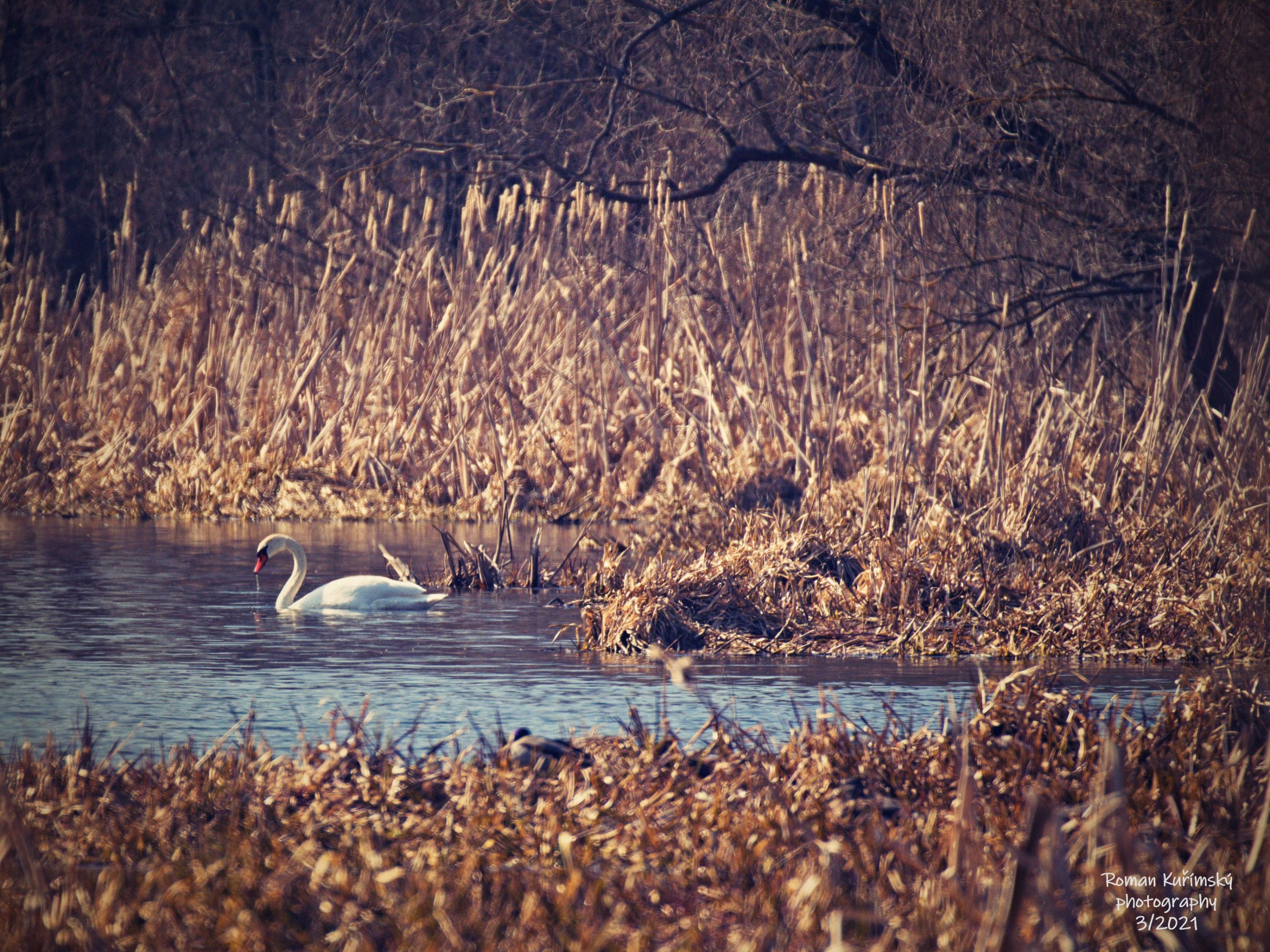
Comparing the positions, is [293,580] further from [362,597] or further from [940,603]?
[940,603]

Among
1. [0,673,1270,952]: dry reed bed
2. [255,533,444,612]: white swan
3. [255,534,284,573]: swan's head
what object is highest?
[255,534,284,573]: swan's head

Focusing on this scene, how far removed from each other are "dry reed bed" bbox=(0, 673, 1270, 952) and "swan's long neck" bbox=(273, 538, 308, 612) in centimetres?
482

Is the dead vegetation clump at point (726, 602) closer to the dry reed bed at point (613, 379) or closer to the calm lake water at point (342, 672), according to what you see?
the calm lake water at point (342, 672)

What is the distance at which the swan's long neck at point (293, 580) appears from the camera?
1091 centimetres

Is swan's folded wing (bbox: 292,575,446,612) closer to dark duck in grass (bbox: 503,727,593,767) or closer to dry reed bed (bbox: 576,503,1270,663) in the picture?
dry reed bed (bbox: 576,503,1270,663)

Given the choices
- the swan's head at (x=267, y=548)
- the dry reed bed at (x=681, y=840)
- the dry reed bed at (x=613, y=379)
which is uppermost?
the dry reed bed at (x=613, y=379)

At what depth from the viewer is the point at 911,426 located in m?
11.2

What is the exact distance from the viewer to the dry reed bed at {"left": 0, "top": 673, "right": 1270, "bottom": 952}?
396 cm

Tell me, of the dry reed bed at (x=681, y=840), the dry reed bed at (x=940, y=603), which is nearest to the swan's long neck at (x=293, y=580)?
the dry reed bed at (x=940, y=603)

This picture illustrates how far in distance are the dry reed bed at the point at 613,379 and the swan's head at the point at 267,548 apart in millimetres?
2541

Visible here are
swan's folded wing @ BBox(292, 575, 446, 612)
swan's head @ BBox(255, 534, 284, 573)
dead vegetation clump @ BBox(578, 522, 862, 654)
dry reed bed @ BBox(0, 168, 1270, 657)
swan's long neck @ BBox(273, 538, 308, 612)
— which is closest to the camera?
dead vegetation clump @ BBox(578, 522, 862, 654)

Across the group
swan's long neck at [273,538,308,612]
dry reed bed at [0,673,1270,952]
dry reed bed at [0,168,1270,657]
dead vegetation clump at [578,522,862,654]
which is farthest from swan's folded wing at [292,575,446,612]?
dry reed bed at [0,673,1270,952]

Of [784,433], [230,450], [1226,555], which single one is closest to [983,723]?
[1226,555]

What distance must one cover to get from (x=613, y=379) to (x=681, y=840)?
39.0ft
